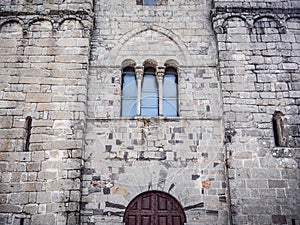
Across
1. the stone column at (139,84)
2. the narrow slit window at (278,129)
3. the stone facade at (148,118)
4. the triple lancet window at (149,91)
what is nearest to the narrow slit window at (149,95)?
the triple lancet window at (149,91)

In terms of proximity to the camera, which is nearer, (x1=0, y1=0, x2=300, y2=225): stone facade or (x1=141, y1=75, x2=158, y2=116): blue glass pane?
(x1=0, y1=0, x2=300, y2=225): stone facade

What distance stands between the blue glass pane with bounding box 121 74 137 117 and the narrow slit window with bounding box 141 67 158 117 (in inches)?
7.4

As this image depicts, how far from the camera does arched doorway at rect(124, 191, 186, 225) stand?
21.2 feet

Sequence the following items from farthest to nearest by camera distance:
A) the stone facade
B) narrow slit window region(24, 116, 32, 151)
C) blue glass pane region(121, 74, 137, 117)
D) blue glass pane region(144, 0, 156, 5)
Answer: blue glass pane region(144, 0, 156, 5) < blue glass pane region(121, 74, 137, 117) < narrow slit window region(24, 116, 32, 151) < the stone facade

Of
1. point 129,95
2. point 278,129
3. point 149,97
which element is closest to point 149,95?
point 149,97

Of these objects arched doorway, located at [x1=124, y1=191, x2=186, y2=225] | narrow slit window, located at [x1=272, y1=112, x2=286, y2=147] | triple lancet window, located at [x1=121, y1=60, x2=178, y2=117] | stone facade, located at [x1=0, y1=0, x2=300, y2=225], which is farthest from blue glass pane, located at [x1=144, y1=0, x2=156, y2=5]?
arched doorway, located at [x1=124, y1=191, x2=186, y2=225]

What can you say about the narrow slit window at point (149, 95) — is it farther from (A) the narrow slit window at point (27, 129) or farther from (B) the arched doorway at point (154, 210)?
(A) the narrow slit window at point (27, 129)

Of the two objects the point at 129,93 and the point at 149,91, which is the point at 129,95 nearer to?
the point at 129,93

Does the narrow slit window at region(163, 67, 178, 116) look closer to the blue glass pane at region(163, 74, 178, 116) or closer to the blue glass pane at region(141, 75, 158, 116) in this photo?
the blue glass pane at region(163, 74, 178, 116)

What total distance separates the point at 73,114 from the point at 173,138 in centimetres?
197

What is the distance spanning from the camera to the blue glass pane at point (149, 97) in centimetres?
748

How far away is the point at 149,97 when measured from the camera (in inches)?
298

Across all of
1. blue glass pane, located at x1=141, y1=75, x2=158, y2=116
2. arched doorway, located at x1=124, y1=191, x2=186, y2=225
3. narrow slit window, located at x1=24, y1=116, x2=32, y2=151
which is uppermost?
blue glass pane, located at x1=141, y1=75, x2=158, y2=116

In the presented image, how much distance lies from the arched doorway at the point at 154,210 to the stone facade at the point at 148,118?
0.37ft
